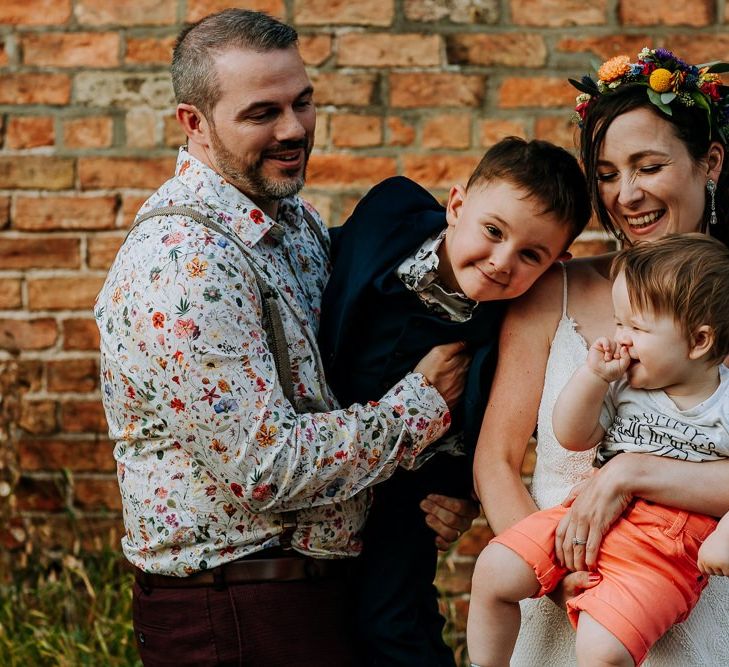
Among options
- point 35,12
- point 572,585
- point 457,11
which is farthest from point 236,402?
point 35,12

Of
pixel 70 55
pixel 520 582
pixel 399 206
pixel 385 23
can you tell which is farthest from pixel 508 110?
pixel 520 582

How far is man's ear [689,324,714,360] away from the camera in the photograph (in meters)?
2.16

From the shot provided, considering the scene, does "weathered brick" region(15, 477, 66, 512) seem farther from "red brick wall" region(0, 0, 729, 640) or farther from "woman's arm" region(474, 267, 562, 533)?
"woman's arm" region(474, 267, 562, 533)

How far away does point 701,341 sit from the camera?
2.18 meters

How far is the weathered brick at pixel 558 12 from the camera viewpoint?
157 inches

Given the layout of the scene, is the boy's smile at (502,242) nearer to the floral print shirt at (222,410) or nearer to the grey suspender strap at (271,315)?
the floral print shirt at (222,410)

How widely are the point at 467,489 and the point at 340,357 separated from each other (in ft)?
1.68

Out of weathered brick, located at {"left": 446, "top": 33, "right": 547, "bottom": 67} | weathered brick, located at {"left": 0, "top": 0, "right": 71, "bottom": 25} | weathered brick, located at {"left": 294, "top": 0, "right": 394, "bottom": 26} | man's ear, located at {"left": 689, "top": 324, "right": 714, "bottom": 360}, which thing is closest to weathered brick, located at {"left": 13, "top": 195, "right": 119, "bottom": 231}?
weathered brick, located at {"left": 0, "top": 0, "right": 71, "bottom": 25}

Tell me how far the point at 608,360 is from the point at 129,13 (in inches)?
100.0

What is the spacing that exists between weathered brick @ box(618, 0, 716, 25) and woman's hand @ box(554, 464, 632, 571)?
7.43ft

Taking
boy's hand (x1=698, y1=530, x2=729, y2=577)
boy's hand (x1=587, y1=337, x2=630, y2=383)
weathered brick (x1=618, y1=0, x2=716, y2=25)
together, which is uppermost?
weathered brick (x1=618, y1=0, x2=716, y2=25)

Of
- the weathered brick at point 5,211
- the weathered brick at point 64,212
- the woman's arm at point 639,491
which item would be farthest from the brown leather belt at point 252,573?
the weathered brick at point 5,211

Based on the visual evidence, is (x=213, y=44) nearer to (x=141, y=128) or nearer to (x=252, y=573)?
(x=252, y=573)

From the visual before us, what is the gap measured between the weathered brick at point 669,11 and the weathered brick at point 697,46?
0.06 meters
